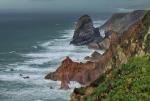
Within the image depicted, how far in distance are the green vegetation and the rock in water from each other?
126 meters

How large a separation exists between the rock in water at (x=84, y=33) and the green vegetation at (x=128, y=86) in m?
126

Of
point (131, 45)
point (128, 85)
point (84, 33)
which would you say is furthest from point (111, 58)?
point (128, 85)

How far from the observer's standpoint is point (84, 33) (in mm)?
148625

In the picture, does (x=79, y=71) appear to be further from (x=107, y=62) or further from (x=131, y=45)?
(x=131, y=45)

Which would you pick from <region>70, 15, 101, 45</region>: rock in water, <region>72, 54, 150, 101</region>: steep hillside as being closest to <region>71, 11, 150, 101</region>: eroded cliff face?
<region>72, 54, 150, 101</region>: steep hillside

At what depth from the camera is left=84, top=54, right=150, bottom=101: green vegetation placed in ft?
52.2

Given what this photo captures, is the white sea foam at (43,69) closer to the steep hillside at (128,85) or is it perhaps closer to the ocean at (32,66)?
the ocean at (32,66)

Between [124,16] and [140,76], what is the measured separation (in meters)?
168

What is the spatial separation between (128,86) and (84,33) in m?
132

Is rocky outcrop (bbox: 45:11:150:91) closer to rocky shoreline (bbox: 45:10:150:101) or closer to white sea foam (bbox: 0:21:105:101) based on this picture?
rocky shoreline (bbox: 45:10:150:101)

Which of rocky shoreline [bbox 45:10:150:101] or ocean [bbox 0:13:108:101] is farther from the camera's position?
ocean [bbox 0:13:108:101]

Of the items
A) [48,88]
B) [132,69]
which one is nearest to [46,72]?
[48,88]

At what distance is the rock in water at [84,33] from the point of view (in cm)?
14562

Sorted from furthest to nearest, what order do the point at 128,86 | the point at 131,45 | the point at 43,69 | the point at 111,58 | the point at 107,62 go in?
the point at 43,69, the point at 107,62, the point at 111,58, the point at 131,45, the point at 128,86
